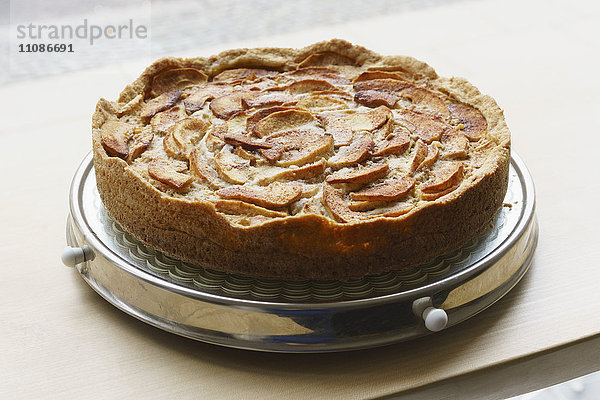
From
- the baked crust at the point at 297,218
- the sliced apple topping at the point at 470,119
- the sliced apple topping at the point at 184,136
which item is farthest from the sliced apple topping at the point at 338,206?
the sliced apple topping at the point at 470,119

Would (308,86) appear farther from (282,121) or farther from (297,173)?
(297,173)

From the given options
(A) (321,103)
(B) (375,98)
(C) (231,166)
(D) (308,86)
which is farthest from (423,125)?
(C) (231,166)

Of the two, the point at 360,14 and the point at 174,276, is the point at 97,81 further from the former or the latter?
the point at 360,14

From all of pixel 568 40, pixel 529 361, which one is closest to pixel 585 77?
pixel 568 40

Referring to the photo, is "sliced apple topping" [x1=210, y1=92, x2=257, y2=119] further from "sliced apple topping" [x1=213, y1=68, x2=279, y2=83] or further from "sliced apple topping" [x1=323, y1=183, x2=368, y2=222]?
"sliced apple topping" [x1=323, y1=183, x2=368, y2=222]

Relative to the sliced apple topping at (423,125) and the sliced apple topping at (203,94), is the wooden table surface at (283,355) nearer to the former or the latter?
the sliced apple topping at (423,125)
